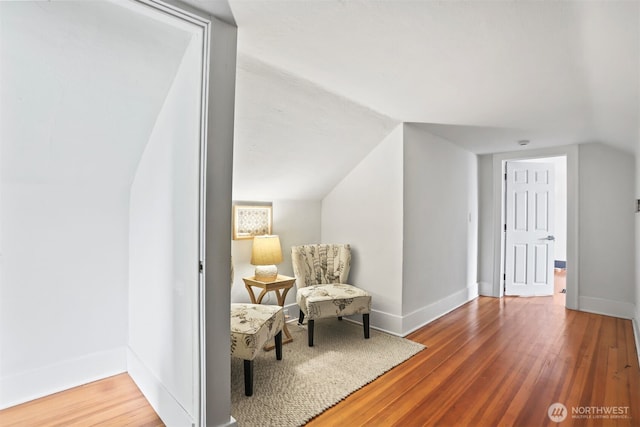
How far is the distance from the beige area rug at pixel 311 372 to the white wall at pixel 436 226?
549 millimetres

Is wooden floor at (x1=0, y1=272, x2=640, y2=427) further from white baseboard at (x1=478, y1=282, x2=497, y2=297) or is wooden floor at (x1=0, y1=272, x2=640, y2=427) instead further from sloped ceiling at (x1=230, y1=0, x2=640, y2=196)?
sloped ceiling at (x1=230, y1=0, x2=640, y2=196)

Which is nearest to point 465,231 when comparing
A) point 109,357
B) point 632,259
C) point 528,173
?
point 528,173

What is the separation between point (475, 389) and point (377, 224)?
5.55 feet

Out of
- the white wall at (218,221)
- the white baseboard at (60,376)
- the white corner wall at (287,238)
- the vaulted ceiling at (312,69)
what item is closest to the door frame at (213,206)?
the white wall at (218,221)

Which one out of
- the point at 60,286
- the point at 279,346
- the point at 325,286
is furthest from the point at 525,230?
the point at 60,286

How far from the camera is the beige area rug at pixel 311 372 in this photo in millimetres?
1973

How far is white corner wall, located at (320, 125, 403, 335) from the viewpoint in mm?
3252

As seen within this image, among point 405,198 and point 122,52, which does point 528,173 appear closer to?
point 405,198

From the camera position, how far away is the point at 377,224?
345cm

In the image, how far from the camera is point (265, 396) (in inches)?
83.6

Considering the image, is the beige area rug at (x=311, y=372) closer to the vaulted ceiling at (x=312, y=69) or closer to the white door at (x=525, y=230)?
the vaulted ceiling at (x=312, y=69)

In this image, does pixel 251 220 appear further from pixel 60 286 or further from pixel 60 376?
pixel 60 376

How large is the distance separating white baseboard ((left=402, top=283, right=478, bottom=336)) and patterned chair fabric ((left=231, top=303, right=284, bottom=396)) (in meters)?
1.44

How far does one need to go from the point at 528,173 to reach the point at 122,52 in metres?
5.17
